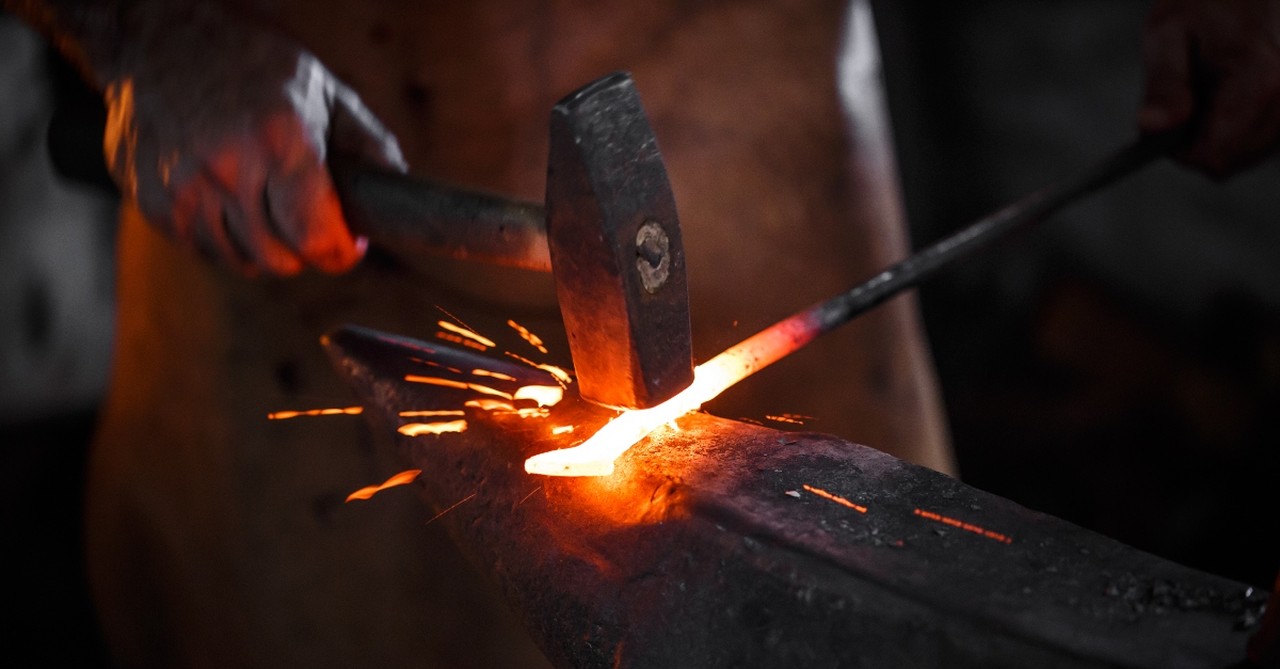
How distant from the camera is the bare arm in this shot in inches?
50.3

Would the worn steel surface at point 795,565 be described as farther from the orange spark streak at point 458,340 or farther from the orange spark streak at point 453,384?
the orange spark streak at point 458,340

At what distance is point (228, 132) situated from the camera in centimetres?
130

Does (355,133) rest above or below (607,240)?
above

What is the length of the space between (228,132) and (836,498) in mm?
908

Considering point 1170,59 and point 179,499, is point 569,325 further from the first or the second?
point 1170,59

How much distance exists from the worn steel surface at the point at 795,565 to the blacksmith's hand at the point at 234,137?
40 cm

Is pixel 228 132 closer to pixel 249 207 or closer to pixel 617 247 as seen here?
pixel 249 207

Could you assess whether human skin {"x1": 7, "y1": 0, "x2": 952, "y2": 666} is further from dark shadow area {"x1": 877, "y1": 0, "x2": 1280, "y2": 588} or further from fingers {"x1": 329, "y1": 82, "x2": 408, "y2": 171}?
dark shadow area {"x1": 877, "y1": 0, "x2": 1280, "y2": 588}

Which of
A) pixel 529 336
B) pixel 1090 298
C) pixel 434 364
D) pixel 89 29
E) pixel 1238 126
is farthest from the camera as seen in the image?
pixel 1090 298

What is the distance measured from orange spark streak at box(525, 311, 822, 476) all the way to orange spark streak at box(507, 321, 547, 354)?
495 millimetres

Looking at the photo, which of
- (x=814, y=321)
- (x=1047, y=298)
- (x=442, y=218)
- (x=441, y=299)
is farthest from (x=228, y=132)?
(x=1047, y=298)

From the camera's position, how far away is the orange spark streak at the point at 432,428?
113 cm

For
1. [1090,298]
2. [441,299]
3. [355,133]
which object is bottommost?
[1090,298]

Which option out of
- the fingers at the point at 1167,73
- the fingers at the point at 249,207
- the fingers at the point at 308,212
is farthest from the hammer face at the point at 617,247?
the fingers at the point at 1167,73
